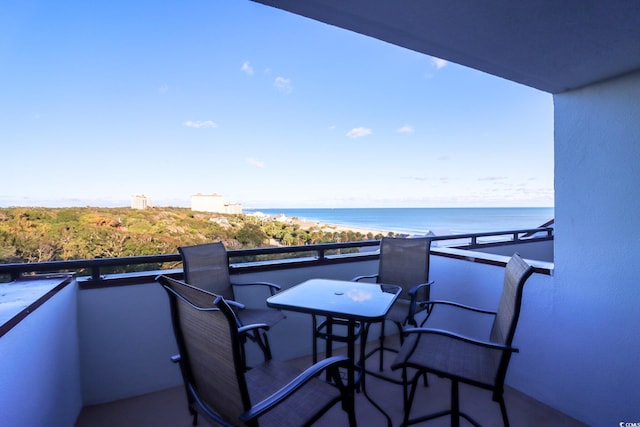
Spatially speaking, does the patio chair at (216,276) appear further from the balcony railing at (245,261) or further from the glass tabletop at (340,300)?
the glass tabletop at (340,300)

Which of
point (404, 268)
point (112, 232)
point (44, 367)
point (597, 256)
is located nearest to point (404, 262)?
point (404, 268)

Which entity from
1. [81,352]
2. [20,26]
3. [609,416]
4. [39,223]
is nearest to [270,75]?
[20,26]

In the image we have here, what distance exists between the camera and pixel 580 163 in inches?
77.7

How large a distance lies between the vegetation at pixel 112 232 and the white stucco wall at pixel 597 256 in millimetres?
3445

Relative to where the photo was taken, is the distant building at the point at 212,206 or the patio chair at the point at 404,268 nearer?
the patio chair at the point at 404,268

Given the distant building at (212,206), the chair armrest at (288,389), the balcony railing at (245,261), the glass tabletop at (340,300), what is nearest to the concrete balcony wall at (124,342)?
the balcony railing at (245,261)

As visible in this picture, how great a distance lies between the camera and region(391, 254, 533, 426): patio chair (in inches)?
54.4

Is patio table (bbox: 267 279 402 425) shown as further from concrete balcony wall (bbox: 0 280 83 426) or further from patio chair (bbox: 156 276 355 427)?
concrete balcony wall (bbox: 0 280 83 426)

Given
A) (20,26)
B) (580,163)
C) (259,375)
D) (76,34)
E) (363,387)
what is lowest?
(363,387)

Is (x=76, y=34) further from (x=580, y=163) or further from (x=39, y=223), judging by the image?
(x=580, y=163)

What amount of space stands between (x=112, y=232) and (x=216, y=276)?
12.4ft

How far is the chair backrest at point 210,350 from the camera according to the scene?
0.96 meters

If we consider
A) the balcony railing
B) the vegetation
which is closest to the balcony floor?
the balcony railing

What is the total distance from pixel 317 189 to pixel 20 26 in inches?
677
